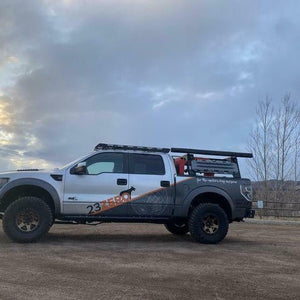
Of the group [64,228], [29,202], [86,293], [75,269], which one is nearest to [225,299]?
[86,293]

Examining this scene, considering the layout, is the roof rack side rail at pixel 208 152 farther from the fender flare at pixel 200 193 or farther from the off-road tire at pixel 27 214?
the off-road tire at pixel 27 214

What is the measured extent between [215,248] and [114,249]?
2212 mm

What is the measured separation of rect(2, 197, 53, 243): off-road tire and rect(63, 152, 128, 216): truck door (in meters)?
0.50

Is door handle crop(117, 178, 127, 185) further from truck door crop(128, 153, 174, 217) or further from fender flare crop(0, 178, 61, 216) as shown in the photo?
fender flare crop(0, 178, 61, 216)

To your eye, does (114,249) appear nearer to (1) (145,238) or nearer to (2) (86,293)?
(1) (145,238)

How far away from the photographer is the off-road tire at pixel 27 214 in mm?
8086

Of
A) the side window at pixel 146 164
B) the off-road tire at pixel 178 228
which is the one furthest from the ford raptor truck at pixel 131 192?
the off-road tire at pixel 178 228

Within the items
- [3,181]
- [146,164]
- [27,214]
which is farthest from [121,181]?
[3,181]

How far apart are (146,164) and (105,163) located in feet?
3.15

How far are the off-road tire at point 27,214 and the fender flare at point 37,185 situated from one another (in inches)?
11.3

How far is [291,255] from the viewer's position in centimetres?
805

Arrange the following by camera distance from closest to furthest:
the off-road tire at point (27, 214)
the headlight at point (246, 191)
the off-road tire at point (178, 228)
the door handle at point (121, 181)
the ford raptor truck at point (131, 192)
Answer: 1. the off-road tire at point (27, 214)
2. the ford raptor truck at point (131, 192)
3. the door handle at point (121, 181)
4. the headlight at point (246, 191)
5. the off-road tire at point (178, 228)

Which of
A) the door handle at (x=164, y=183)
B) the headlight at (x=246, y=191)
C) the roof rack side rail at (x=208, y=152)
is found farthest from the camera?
the headlight at (x=246, y=191)

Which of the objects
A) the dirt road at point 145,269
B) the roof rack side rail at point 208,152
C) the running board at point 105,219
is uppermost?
the roof rack side rail at point 208,152
